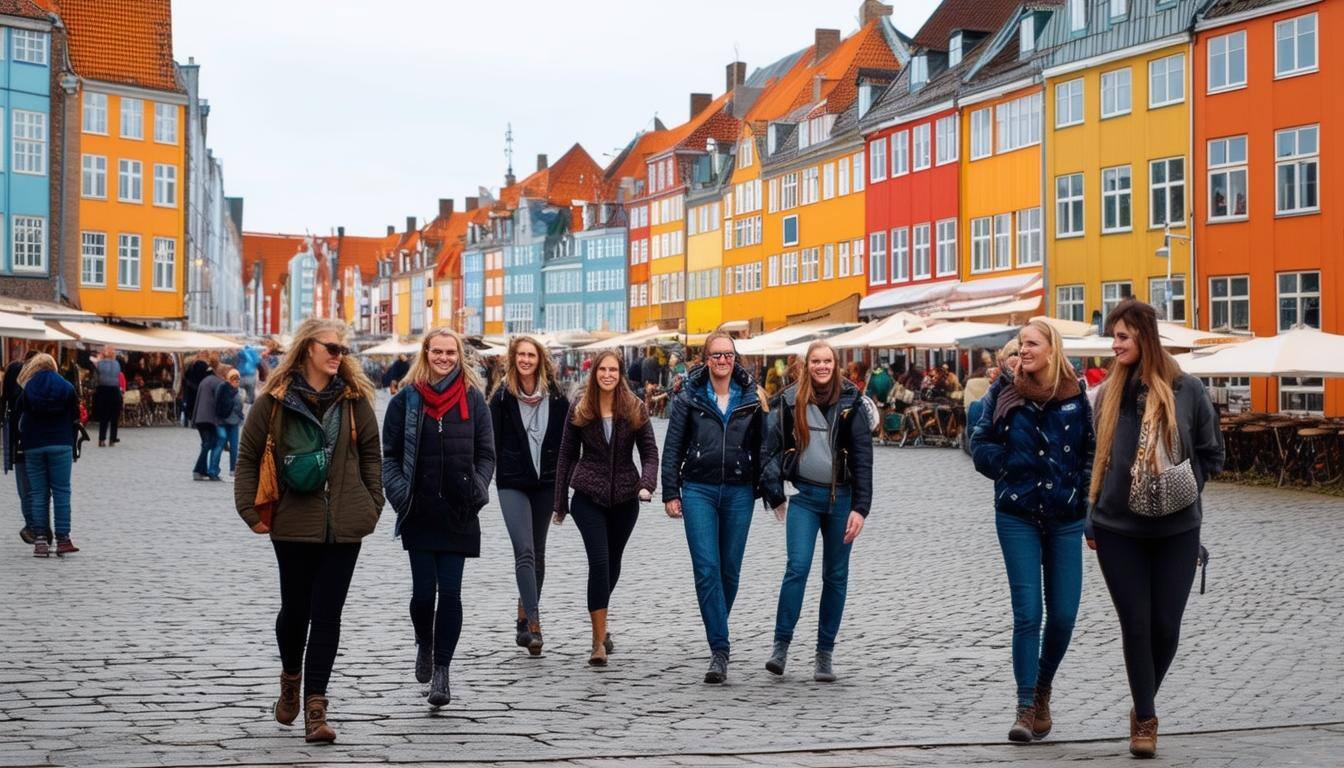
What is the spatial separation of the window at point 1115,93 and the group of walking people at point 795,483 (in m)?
37.0

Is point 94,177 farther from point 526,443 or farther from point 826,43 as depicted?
point 526,443

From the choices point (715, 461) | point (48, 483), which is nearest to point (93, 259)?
point (48, 483)

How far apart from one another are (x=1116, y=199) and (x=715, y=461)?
37343mm

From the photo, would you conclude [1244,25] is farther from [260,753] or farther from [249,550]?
[260,753]

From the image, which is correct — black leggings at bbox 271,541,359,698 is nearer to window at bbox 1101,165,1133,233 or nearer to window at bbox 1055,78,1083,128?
window at bbox 1101,165,1133,233

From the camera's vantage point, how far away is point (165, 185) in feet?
214

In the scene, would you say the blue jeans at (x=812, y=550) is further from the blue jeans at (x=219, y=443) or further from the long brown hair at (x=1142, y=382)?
the blue jeans at (x=219, y=443)

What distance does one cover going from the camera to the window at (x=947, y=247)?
52250 millimetres

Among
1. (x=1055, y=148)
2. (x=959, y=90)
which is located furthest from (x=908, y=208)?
(x=1055, y=148)

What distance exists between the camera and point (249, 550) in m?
14.9

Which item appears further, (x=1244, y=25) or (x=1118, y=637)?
(x=1244, y=25)

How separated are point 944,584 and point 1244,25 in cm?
3041

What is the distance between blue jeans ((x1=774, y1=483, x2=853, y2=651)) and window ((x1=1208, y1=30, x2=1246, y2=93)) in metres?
33.9

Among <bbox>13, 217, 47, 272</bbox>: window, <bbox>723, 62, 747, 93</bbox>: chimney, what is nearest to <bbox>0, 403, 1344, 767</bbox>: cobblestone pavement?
<bbox>13, 217, 47, 272</bbox>: window
